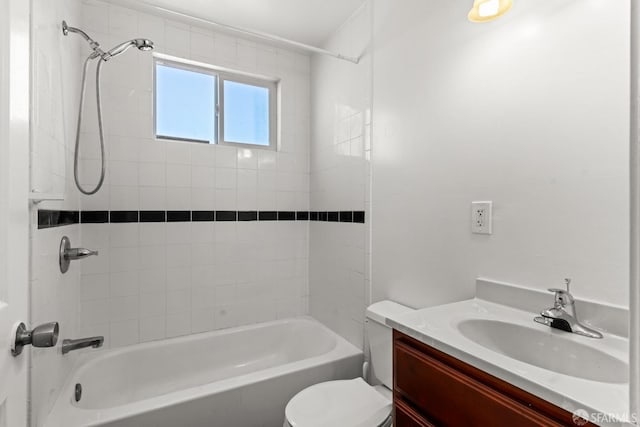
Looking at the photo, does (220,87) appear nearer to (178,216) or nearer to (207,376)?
(178,216)

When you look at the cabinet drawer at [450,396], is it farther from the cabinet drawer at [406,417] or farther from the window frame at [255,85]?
the window frame at [255,85]

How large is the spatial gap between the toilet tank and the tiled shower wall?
41.9 inches

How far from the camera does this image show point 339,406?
1376 millimetres

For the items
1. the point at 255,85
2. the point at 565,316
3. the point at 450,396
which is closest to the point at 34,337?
the point at 450,396

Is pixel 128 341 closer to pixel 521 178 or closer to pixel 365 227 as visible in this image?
pixel 365 227

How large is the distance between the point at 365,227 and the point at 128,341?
1.71 metres

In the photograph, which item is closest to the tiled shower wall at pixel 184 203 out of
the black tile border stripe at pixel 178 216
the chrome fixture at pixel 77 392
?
the black tile border stripe at pixel 178 216

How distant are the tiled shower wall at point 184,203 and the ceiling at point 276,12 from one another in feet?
0.55

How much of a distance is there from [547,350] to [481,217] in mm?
516

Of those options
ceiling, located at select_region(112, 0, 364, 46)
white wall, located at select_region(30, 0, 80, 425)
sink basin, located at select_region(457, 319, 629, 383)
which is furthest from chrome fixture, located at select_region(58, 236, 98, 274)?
sink basin, located at select_region(457, 319, 629, 383)

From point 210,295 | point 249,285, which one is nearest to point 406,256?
point 249,285

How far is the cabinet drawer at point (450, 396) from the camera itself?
68 centimetres

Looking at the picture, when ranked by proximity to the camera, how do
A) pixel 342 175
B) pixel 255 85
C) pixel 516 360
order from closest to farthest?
pixel 516 360 → pixel 342 175 → pixel 255 85

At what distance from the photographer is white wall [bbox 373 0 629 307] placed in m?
0.92
